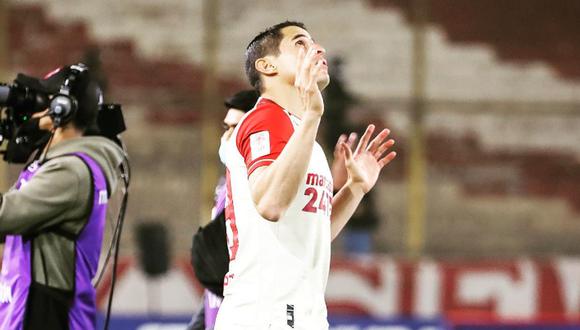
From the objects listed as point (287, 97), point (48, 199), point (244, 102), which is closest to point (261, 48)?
point (287, 97)

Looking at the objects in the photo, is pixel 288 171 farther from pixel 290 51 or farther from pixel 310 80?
pixel 290 51

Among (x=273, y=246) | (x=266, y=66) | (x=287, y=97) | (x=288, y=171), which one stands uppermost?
(x=266, y=66)

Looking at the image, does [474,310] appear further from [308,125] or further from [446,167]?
[308,125]

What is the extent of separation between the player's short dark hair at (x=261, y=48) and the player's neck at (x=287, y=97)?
2.6 inches

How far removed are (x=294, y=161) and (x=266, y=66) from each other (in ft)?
1.63

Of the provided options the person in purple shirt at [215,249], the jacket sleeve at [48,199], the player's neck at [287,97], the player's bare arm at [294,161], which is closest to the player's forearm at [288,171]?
the player's bare arm at [294,161]

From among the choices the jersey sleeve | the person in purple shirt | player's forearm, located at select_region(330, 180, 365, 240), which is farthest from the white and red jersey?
the person in purple shirt

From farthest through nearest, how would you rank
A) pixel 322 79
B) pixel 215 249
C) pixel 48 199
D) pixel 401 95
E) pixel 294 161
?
pixel 401 95
pixel 215 249
pixel 48 199
pixel 322 79
pixel 294 161

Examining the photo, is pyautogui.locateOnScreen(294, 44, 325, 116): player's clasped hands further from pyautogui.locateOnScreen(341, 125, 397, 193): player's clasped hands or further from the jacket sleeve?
the jacket sleeve

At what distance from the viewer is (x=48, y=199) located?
463 cm

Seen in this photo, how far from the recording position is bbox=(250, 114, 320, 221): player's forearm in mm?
3764

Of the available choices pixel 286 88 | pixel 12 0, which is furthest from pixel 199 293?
pixel 286 88

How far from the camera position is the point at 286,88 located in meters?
4.10

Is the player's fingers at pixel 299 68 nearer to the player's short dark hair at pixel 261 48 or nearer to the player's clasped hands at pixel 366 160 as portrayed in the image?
the player's short dark hair at pixel 261 48
